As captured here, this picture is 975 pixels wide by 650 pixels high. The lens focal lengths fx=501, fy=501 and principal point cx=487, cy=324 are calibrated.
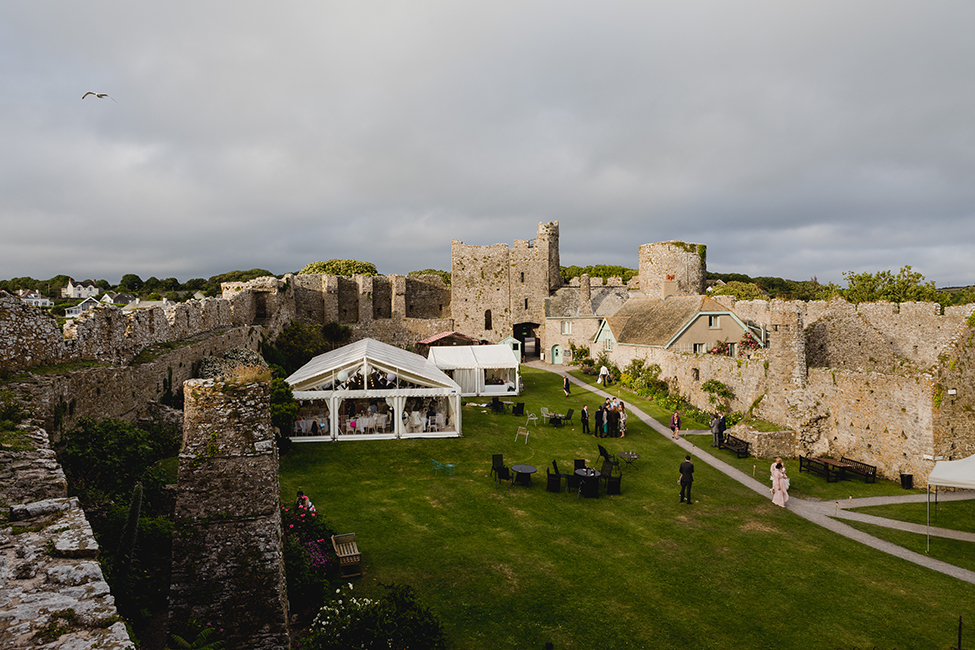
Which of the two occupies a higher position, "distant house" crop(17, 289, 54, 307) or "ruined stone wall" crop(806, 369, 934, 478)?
"distant house" crop(17, 289, 54, 307)

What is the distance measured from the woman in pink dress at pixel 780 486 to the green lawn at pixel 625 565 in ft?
1.06

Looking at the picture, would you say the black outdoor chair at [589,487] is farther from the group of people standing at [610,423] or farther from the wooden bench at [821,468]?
the wooden bench at [821,468]

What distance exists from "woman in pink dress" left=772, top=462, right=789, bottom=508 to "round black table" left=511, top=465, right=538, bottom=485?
594 centimetres

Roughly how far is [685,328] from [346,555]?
21535mm

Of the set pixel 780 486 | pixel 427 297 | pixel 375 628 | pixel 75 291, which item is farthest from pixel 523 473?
pixel 75 291

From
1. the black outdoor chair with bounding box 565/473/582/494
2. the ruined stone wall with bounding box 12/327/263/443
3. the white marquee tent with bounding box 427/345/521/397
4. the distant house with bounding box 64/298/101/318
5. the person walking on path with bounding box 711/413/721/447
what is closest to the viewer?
the ruined stone wall with bounding box 12/327/263/443

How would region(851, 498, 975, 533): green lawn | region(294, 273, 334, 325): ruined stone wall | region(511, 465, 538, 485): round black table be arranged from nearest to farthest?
region(851, 498, 975, 533): green lawn
region(511, 465, 538, 485): round black table
region(294, 273, 334, 325): ruined stone wall

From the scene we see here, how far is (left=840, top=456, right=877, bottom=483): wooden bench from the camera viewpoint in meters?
14.2

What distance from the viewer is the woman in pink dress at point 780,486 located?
40.5 ft

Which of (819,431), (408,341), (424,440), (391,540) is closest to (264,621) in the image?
(391,540)

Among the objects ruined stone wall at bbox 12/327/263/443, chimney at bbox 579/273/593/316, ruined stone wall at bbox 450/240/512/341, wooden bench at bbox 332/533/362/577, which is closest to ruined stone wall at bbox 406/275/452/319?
ruined stone wall at bbox 450/240/512/341

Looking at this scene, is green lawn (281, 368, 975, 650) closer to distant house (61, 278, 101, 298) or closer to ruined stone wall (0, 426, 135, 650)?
ruined stone wall (0, 426, 135, 650)

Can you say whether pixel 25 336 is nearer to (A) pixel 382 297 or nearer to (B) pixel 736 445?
(B) pixel 736 445

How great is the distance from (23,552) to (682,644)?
7474 millimetres
